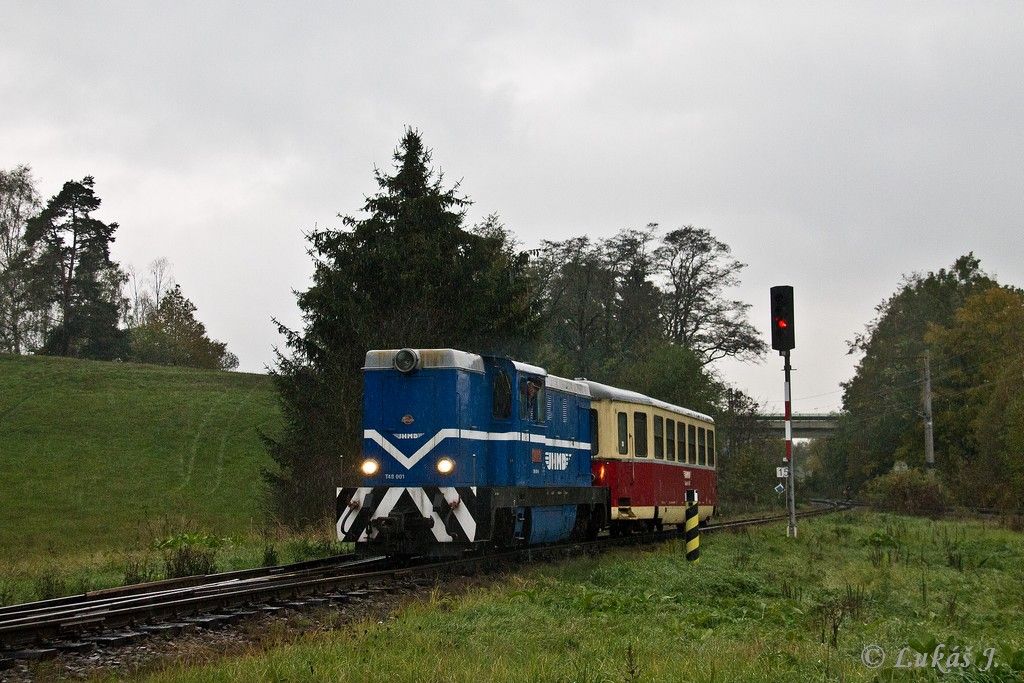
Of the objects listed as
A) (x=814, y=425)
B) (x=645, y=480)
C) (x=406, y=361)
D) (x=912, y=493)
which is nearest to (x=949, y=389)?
(x=912, y=493)

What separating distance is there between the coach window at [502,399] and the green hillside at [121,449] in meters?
18.3

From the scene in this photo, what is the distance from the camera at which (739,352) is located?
56750mm

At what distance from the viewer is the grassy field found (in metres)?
7.28

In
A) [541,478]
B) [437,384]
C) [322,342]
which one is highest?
[322,342]

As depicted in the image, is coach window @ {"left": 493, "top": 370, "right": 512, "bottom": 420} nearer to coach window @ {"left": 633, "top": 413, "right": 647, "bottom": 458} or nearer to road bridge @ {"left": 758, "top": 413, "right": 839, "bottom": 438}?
coach window @ {"left": 633, "top": 413, "right": 647, "bottom": 458}

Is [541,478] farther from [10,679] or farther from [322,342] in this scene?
[322,342]

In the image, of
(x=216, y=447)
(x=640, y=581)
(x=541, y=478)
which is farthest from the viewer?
(x=216, y=447)

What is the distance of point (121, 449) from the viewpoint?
171ft

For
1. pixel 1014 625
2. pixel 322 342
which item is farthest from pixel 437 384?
pixel 322 342

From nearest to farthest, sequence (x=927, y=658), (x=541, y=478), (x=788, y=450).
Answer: (x=927, y=658) < (x=541, y=478) < (x=788, y=450)

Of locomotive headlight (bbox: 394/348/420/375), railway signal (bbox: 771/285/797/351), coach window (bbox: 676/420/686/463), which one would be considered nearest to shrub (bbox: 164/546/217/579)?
locomotive headlight (bbox: 394/348/420/375)

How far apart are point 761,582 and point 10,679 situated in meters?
10.3

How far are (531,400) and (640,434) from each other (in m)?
5.46

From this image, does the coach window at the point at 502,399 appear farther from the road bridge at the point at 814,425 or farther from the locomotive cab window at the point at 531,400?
the road bridge at the point at 814,425
